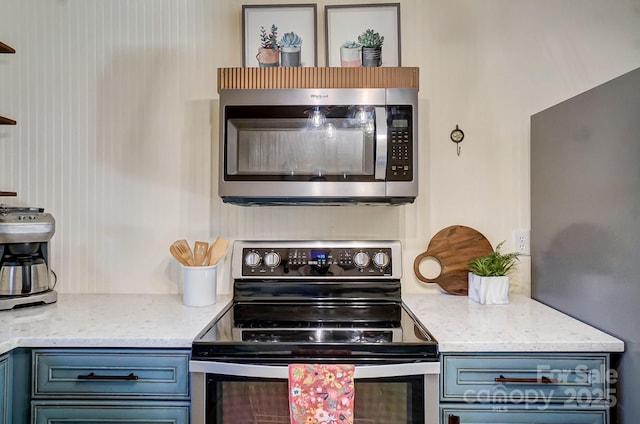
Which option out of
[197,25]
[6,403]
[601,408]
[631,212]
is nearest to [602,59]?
[631,212]

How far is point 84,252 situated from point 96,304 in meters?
0.34

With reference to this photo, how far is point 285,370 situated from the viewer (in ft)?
3.53

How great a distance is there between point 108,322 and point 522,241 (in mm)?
1766

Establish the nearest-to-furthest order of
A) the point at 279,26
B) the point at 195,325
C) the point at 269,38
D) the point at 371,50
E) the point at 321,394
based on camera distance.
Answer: the point at 321,394 < the point at 195,325 < the point at 371,50 < the point at 269,38 < the point at 279,26

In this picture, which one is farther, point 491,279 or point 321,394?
point 491,279

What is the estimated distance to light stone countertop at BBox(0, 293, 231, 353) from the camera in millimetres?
1149

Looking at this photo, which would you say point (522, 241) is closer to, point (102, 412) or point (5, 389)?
point (102, 412)

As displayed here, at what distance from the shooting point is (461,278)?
67.6 inches

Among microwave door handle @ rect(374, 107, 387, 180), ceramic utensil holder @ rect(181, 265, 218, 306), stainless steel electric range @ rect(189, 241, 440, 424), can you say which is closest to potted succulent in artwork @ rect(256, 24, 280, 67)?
microwave door handle @ rect(374, 107, 387, 180)

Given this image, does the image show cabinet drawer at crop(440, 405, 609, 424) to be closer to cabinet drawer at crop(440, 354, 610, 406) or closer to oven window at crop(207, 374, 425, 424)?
cabinet drawer at crop(440, 354, 610, 406)

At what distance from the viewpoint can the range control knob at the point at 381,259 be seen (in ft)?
5.36

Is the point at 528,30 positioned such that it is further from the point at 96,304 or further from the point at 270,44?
the point at 96,304

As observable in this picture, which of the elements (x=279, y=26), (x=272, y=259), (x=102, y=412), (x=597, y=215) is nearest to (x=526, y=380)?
(x=597, y=215)

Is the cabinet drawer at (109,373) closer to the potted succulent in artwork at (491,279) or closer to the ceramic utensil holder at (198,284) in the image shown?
the ceramic utensil holder at (198,284)
